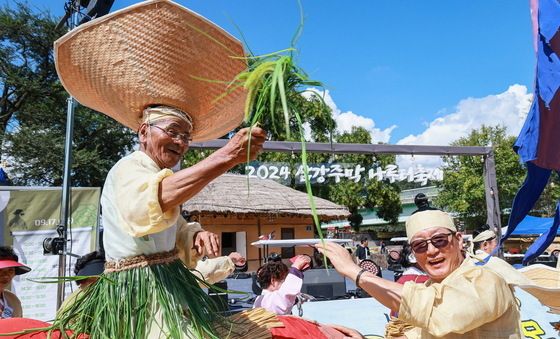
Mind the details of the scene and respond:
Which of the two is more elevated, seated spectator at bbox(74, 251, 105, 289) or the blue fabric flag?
the blue fabric flag

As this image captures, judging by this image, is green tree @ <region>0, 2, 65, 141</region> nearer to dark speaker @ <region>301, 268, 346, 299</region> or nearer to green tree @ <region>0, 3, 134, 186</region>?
green tree @ <region>0, 3, 134, 186</region>

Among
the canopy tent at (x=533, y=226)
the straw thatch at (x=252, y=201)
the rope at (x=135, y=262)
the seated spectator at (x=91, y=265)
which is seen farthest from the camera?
the straw thatch at (x=252, y=201)

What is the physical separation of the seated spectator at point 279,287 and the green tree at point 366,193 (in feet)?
67.0

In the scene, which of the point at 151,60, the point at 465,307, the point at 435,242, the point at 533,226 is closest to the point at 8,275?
the point at 151,60

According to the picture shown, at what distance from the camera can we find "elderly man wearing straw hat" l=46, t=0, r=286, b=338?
1.50m

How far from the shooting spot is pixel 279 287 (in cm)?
484

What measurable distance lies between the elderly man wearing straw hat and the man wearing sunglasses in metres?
0.54

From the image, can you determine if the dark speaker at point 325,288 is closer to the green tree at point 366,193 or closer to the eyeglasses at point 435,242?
the eyeglasses at point 435,242

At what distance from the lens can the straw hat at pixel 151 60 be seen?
5.88 ft

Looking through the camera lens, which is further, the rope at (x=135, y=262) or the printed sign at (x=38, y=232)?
A: the printed sign at (x=38, y=232)

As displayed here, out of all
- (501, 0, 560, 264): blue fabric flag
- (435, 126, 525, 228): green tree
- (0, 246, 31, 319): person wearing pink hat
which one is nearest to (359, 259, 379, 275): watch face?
(501, 0, 560, 264): blue fabric flag

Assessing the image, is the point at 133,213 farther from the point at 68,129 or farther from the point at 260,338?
the point at 68,129

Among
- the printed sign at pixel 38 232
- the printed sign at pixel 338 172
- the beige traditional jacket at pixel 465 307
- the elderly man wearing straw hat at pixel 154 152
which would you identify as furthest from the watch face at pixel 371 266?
the elderly man wearing straw hat at pixel 154 152

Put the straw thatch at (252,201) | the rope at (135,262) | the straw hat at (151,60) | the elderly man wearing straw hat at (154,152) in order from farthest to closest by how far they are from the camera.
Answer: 1. the straw thatch at (252,201)
2. the straw hat at (151,60)
3. the rope at (135,262)
4. the elderly man wearing straw hat at (154,152)
